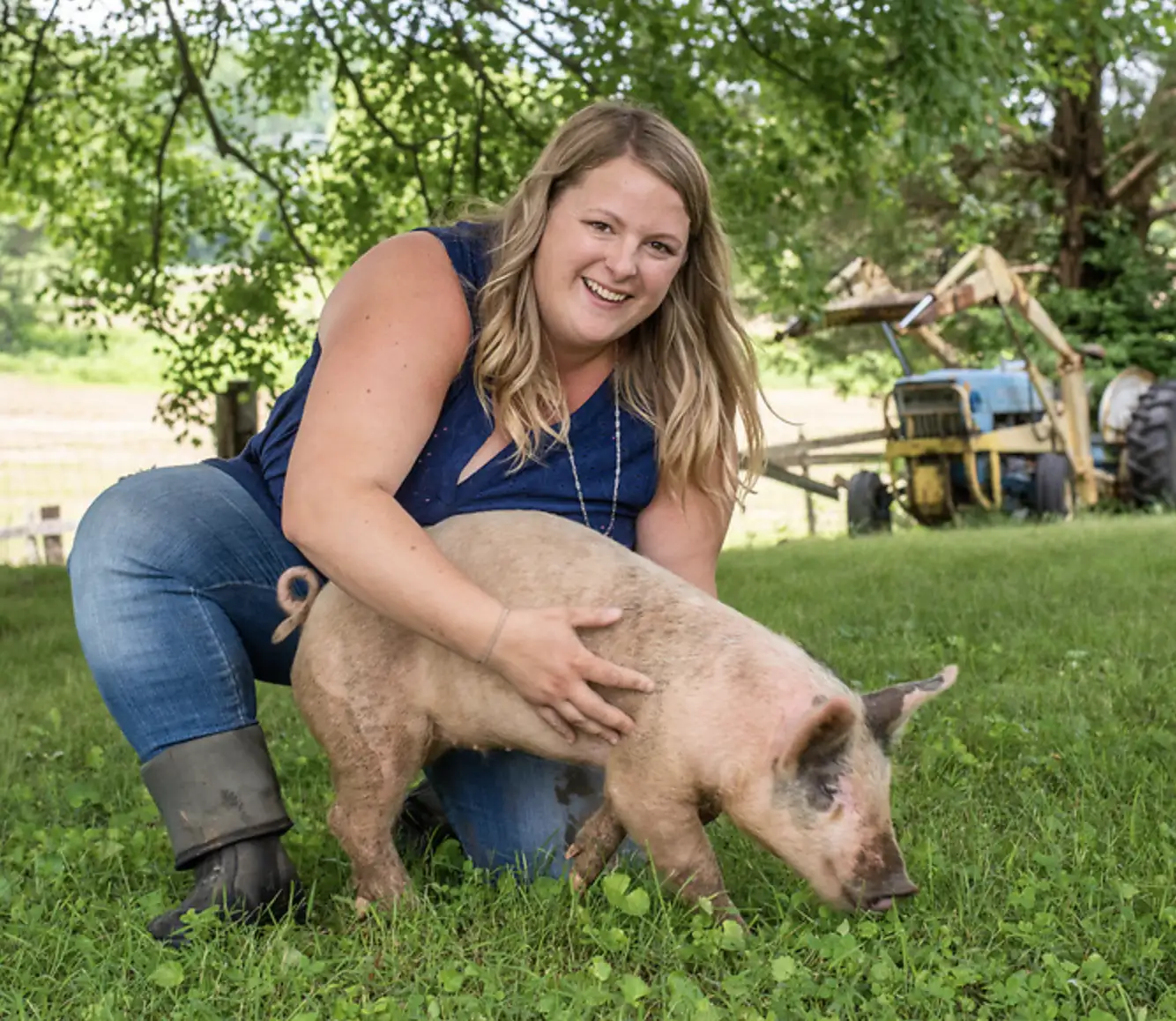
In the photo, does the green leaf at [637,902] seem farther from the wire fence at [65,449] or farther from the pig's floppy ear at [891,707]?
the wire fence at [65,449]

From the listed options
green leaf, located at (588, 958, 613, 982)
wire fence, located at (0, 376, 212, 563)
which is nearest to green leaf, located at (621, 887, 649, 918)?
green leaf, located at (588, 958, 613, 982)

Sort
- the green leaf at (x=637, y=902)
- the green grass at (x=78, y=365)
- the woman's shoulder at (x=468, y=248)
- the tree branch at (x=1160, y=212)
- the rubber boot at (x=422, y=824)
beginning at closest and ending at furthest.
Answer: the green leaf at (x=637, y=902) < the woman's shoulder at (x=468, y=248) < the rubber boot at (x=422, y=824) < the tree branch at (x=1160, y=212) < the green grass at (x=78, y=365)

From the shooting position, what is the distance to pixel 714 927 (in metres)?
2.34

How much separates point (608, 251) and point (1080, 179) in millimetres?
15303

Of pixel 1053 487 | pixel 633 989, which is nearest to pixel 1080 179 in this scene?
pixel 1053 487

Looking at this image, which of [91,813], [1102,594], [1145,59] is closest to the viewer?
[91,813]

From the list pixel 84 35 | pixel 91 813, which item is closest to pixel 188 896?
pixel 91 813

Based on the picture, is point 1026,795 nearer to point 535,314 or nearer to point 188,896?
point 535,314

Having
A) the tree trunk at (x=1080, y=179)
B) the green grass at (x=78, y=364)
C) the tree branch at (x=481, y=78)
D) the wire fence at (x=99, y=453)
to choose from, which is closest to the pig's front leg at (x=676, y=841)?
the tree branch at (x=481, y=78)

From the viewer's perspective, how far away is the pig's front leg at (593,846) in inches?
97.5

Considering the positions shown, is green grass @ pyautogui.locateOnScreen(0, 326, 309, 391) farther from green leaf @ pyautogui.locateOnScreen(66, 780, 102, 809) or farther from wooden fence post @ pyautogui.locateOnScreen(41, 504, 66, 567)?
green leaf @ pyautogui.locateOnScreen(66, 780, 102, 809)

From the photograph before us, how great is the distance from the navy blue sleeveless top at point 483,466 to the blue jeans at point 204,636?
144 millimetres

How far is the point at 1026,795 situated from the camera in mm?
3199

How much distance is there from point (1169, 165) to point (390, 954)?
1785 centimetres
